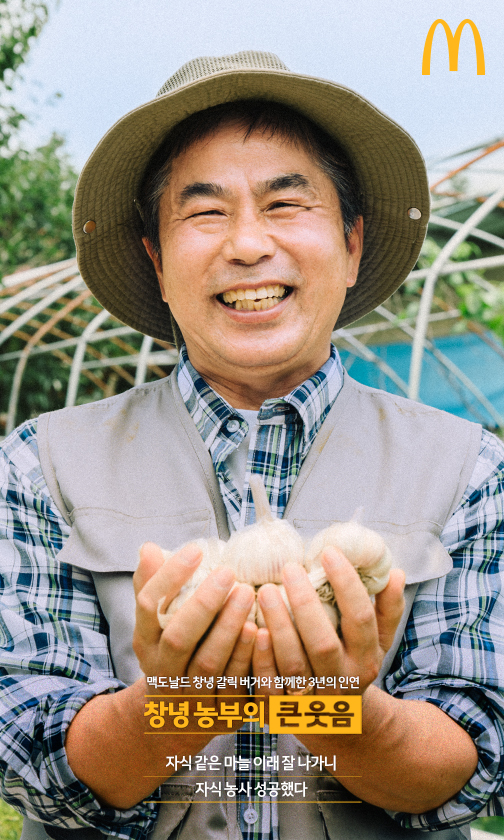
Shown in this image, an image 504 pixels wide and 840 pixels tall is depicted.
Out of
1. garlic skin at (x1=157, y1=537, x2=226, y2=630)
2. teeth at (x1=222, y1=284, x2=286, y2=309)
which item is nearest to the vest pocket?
garlic skin at (x1=157, y1=537, x2=226, y2=630)

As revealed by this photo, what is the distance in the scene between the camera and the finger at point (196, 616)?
930 mm

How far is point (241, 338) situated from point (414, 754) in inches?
30.5

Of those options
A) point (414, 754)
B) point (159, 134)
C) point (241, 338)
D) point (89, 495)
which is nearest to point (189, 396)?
point (241, 338)

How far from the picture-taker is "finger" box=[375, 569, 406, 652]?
40.0 inches

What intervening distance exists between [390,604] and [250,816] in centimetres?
51

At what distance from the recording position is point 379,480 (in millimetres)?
1446

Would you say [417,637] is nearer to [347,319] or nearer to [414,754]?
[414,754]

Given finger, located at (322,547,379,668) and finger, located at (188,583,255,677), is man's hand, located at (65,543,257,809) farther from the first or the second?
Answer: finger, located at (322,547,379,668)

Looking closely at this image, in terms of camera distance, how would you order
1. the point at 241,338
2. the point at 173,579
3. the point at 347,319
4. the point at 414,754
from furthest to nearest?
the point at 347,319
the point at 241,338
the point at 414,754
the point at 173,579

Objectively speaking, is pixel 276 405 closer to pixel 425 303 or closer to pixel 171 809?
pixel 171 809

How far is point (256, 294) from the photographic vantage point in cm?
142

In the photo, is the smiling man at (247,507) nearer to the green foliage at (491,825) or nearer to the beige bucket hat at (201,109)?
the beige bucket hat at (201,109)

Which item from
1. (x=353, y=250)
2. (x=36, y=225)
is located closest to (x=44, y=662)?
(x=353, y=250)

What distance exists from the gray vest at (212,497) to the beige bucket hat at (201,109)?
1.30 ft
